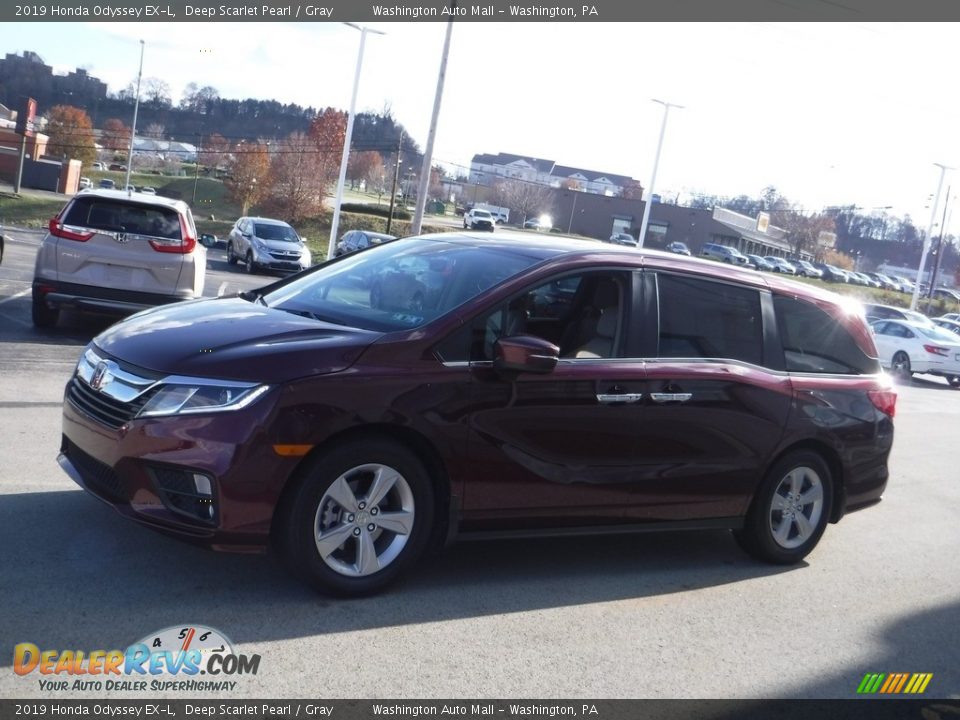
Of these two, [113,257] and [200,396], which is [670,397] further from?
[113,257]

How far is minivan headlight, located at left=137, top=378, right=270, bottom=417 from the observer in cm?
444

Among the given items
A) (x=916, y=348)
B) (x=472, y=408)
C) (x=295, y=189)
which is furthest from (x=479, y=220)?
(x=472, y=408)

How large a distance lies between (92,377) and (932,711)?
4.29 meters

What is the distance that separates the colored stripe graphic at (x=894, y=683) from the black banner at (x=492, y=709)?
0.09m

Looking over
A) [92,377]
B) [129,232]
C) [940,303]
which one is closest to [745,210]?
[940,303]

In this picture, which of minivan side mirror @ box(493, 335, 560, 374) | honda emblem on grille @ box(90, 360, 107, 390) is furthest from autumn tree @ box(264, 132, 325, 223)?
minivan side mirror @ box(493, 335, 560, 374)

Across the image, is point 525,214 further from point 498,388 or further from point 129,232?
point 498,388

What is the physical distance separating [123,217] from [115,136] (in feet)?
305

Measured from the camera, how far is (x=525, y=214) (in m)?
73.8

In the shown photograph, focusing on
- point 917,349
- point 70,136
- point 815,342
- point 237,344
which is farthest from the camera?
point 70,136

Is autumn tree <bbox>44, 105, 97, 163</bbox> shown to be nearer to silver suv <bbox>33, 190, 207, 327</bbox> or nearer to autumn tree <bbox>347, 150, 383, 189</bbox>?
autumn tree <bbox>347, 150, 383, 189</bbox>

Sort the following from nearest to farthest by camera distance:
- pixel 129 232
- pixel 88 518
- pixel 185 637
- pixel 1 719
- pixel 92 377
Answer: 1. pixel 1 719
2. pixel 185 637
3. pixel 92 377
4. pixel 88 518
5. pixel 129 232

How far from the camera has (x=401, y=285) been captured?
5508mm

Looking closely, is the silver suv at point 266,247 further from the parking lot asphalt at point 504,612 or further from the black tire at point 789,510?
the black tire at point 789,510
